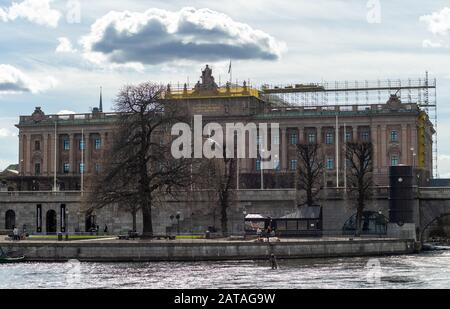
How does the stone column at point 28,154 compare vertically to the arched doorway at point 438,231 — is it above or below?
above

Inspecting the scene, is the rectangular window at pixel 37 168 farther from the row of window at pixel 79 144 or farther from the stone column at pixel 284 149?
the stone column at pixel 284 149

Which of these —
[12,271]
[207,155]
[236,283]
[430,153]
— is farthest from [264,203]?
[430,153]

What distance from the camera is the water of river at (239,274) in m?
65.4

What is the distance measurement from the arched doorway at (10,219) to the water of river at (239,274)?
152 ft

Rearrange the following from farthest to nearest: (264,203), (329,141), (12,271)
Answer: (329,141), (264,203), (12,271)

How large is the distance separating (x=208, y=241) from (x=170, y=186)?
26.7ft

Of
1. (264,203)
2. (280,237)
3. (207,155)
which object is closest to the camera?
(280,237)

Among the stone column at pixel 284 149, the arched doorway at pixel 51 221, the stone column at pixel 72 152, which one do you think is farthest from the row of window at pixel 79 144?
the arched doorway at pixel 51 221

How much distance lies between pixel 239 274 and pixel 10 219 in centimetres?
6928

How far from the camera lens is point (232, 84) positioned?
171 m

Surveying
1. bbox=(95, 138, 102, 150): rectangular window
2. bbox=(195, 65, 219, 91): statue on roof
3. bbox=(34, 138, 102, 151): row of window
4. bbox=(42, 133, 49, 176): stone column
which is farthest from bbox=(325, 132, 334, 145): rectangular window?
bbox=(42, 133, 49, 176): stone column

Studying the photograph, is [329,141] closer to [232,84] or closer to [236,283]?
[232,84]

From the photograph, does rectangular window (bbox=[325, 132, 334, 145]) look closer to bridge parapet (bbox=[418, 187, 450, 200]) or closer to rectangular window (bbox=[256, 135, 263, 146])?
rectangular window (bbox=[256, 135, 263, 146])
